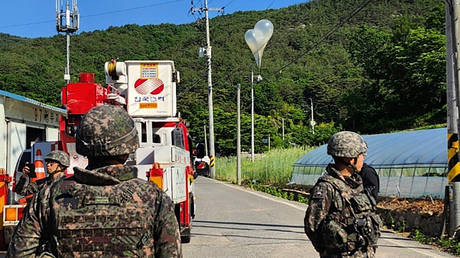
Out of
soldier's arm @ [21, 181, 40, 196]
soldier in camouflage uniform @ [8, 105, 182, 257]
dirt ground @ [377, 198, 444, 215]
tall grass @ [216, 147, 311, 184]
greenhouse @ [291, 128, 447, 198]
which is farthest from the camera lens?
tall grass @ [216, 147, 311, 184]

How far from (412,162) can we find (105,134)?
1439cm

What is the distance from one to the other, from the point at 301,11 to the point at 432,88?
3292 centimetres

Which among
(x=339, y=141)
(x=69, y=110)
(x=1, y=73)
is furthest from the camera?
(x=1, y=73)

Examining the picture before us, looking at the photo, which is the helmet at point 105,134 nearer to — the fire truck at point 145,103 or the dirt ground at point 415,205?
the fire truck at point 145,103

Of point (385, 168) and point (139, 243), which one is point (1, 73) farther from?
point (139, 243)

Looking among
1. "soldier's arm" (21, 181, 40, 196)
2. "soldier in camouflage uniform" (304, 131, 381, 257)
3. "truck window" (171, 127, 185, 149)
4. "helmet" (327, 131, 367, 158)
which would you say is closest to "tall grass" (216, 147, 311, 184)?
"truck window" (171, 127, 185, 149)

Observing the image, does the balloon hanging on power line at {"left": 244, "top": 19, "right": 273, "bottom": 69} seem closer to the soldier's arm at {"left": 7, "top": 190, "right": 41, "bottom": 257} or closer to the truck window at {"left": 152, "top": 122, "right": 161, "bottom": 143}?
the truck window at {"left": 152, "top": 122, "right": 161, "bottom": 143}

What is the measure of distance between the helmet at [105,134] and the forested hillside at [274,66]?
2622cm

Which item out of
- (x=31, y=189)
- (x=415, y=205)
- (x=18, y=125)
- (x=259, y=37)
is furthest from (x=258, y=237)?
(x=259, y=37)

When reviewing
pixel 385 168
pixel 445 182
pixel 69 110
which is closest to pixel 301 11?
pixel 385 168

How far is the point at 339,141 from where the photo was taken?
4.29 metres

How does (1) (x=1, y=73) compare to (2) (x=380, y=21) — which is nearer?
(1) (x=1, y=73)

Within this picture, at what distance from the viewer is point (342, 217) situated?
158 inches

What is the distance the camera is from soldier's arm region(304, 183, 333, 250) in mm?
4031
